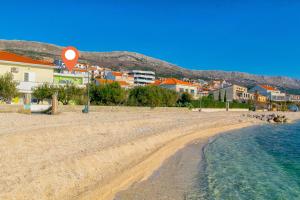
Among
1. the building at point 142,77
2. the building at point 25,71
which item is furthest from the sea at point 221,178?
the building at point 142,77

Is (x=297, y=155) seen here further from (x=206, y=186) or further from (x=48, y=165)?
(x=48, y=165)

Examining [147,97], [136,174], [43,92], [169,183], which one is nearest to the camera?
[169,183]

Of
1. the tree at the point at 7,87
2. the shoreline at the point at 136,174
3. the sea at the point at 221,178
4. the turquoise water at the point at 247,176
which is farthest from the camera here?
the tree at the point at 7,87

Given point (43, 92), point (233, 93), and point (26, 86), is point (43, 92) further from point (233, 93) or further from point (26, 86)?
point (233, 93)

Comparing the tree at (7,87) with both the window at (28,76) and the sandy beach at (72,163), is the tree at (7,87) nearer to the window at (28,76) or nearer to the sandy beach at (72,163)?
the window at (28,76)

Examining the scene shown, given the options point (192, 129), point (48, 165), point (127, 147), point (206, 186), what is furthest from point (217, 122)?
point (48, 165)

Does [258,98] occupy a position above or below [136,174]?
above

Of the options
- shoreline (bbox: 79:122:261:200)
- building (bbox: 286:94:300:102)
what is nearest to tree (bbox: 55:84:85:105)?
shoreline (bbox: 79:122:261:200)

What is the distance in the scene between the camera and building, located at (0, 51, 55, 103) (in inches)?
1732

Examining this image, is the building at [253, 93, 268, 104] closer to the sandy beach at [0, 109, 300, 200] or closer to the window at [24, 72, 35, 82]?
the window at [24, 72, 35, 82]

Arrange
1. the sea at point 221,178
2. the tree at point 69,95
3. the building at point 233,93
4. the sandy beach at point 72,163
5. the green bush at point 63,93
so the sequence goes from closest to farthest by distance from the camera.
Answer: the sandy beach at point 72,163 < the sea at point 221,178 < the green bush at point 63,93 < the tree at point 69,95 < the building at point 233,93

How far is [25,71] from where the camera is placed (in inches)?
1800

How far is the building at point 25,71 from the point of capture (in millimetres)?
44000

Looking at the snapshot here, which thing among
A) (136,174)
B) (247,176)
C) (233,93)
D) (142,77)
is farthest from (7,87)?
(142,77)
